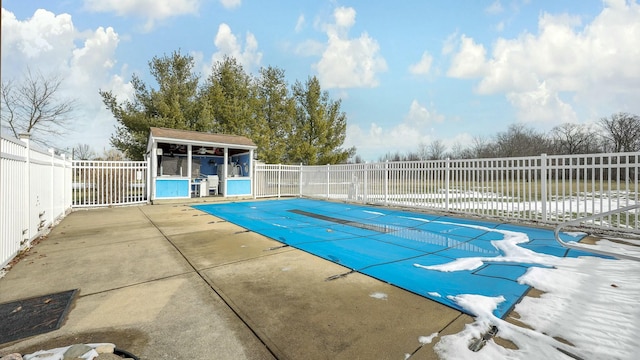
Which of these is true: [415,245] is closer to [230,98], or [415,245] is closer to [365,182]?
[365,182]

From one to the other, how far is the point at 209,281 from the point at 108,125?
18129 mm

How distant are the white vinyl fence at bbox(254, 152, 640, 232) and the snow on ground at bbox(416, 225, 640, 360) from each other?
2326 mm

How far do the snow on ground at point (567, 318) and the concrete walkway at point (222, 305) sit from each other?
23 cm

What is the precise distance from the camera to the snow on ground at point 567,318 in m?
1.83

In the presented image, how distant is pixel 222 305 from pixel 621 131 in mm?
61816

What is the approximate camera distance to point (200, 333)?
6.83 feet

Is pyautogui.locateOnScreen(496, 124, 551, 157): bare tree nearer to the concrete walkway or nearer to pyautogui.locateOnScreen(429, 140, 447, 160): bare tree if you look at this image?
pyautogui.locateOnScreen(429, 140, 447, 160): bare tree

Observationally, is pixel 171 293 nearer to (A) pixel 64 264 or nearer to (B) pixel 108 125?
(A) pixel 64 264

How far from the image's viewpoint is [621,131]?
136ft

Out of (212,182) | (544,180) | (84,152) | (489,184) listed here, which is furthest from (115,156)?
(544,180)

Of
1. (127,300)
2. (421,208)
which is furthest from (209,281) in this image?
(421,208)

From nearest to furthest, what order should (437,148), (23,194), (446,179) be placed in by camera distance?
(23,194), (446,179), (437,148)

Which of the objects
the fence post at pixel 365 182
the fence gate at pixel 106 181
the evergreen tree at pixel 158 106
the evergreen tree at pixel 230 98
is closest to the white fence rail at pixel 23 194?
the fence gate at pixel 106 181

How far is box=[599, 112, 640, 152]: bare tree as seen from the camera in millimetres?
39625
